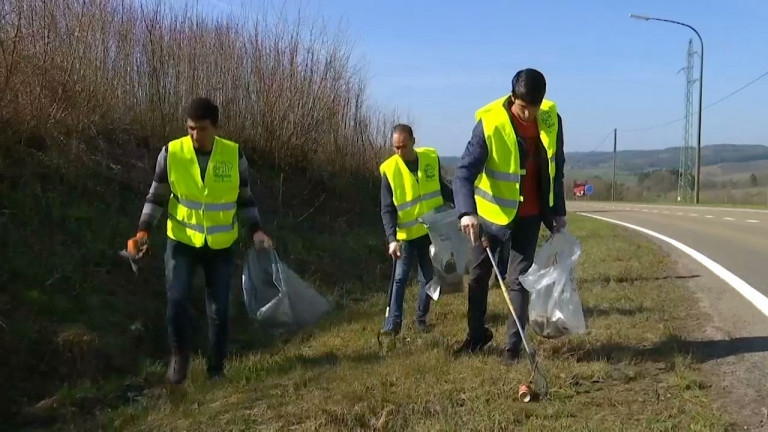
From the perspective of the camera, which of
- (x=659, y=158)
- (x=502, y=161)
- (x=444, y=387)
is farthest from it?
(x=659, y=158)

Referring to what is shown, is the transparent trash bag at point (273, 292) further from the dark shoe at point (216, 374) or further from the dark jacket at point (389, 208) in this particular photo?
the dark jacket at point (389, 208)

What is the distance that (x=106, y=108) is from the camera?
9.24 m

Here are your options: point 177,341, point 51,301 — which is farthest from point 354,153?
point 177,341

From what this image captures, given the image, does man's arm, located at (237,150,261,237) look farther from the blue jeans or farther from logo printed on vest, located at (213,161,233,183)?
the blue jeans

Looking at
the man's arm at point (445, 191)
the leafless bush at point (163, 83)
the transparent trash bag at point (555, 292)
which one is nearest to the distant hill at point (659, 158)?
the leafless bush at point (163, 83)

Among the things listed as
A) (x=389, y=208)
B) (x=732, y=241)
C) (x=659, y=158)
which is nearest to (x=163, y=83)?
(x=389, y=208)

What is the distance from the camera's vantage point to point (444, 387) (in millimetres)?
4152

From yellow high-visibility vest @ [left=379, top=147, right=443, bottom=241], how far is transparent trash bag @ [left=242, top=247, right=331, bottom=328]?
3.57 ft

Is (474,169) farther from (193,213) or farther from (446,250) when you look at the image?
(193,213)

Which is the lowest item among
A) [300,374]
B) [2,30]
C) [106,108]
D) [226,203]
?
[300,374]

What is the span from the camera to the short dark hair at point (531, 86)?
169 inches

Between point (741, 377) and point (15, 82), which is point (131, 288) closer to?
point (15, 82)

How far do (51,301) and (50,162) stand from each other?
210cm

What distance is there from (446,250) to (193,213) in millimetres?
2060
